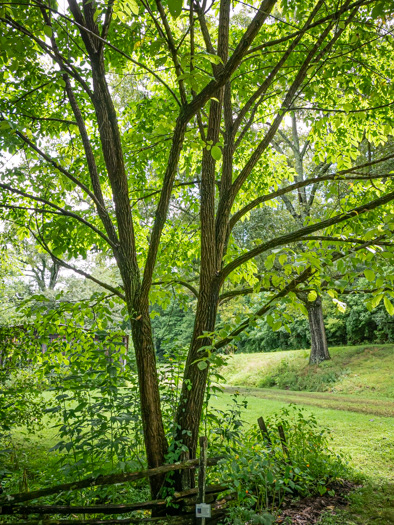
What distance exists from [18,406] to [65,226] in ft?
6.79

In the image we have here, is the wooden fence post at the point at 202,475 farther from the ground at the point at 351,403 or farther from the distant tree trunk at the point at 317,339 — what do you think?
the distant tree trunk at the point at 317,339

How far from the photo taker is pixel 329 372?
14.3 metres

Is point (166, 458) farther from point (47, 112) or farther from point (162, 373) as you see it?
point (47, 112)

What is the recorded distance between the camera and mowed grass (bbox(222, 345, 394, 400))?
12667 millimetres

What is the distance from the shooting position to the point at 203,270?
3.68 m

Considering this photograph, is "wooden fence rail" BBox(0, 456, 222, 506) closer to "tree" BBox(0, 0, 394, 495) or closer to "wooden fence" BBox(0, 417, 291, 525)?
"wooden fence" BBox(0, 417, 291, 525)

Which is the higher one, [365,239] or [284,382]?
[365,239]

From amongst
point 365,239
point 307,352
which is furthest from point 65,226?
point 307,352

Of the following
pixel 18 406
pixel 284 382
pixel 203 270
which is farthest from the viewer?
pixel 284 382

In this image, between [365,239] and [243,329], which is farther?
[243,329]

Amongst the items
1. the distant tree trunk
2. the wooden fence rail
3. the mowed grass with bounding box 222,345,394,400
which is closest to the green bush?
the mowed grass with bounding box 222,345,394,400

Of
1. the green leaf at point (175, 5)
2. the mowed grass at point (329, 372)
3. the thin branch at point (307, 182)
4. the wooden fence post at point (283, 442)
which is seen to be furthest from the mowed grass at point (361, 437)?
the green leaf at point (175, 5)

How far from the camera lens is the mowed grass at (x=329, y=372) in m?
12.7

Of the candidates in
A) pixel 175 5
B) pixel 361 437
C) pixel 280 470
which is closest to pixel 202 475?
pixel 280 470
